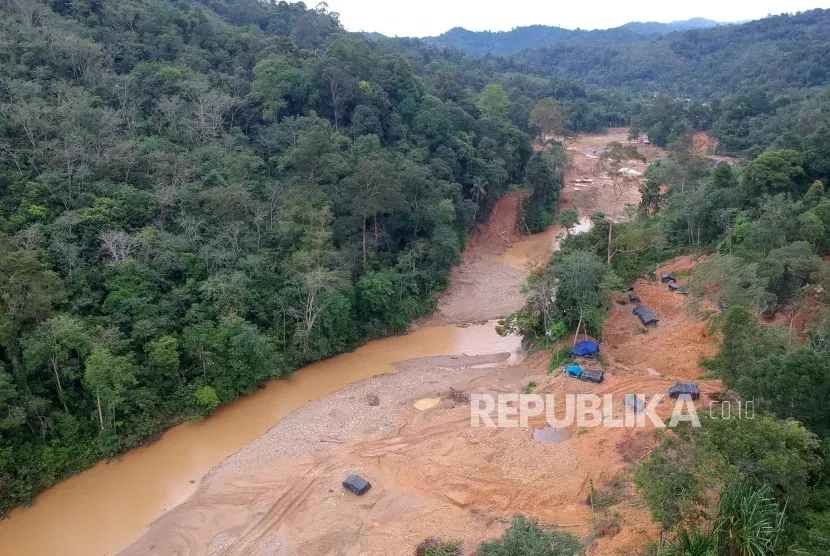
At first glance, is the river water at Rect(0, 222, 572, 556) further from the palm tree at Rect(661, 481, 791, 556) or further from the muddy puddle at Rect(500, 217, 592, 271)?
the palm tree at Rect(661, 481, 791, 556)

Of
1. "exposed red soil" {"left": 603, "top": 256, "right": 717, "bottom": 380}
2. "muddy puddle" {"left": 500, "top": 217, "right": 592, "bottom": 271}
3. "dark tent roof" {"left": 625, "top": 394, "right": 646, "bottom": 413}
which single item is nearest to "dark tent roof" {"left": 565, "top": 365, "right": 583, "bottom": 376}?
"exposed red soil" {"left": 603, "top": 256, "right": 717, "bottom": 380}

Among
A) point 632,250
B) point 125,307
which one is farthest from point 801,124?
point 125,307

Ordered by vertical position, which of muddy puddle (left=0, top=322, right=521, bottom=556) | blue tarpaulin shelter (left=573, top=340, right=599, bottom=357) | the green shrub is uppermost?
the green shrub

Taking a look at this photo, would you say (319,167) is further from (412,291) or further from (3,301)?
(3,301)

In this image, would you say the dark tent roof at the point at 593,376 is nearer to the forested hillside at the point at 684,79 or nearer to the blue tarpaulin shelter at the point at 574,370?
the blue tarpaulin shelter at the point at 574,370

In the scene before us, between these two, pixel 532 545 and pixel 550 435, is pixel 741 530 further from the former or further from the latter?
pixel 550 435

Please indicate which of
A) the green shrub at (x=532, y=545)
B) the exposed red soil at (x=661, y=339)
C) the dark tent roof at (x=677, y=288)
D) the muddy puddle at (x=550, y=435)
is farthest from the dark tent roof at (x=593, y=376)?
the green shrub at (x=532, y=545)
